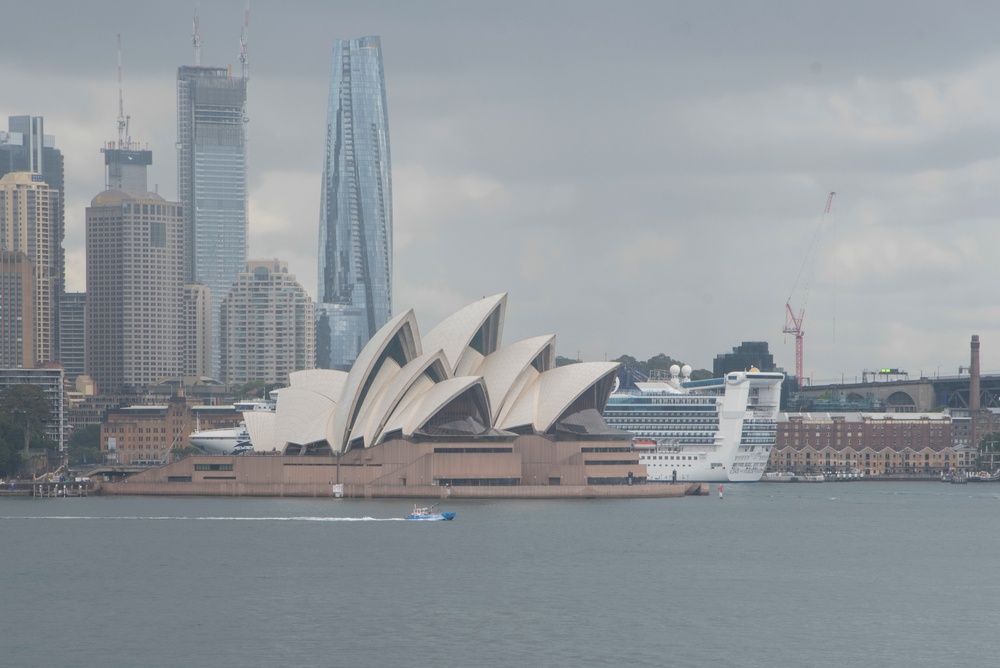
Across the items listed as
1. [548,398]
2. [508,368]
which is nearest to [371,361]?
[508,368]

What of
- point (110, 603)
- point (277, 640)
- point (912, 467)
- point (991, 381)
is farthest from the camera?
point (991, 381)

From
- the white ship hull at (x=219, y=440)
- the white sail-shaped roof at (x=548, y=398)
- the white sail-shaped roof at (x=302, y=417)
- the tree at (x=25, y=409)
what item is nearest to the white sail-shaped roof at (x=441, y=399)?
the white sail-shaped roof at (x=548, y=398)

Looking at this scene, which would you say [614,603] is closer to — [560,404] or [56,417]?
[560,404]

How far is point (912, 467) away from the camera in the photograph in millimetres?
167625

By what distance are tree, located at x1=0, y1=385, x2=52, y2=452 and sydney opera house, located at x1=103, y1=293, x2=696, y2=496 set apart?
104 feet

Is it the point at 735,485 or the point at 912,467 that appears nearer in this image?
the point at 735,485

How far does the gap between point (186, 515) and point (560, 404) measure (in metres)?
26.8

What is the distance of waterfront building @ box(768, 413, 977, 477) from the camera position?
166500mm

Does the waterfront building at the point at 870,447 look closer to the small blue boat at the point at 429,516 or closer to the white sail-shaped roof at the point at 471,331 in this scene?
the white sail-shaped roof at the point at 471,331

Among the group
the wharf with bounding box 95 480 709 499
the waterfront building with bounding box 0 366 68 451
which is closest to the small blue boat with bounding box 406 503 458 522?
the wharf with bounding box 95 480 709 499

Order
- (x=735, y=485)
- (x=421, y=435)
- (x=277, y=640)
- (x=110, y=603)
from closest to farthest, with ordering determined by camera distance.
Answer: (x=277, y=640) < (x=110, y=603) < (x=421, y=435) < (x=735, y=485)

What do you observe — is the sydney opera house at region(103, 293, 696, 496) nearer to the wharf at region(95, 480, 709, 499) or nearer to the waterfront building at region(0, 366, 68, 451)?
the wharf at region(95, 480, 709, 499)

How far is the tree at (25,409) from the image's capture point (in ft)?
447

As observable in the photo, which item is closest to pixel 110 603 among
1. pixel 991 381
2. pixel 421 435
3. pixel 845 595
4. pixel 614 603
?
pixel 614 603
